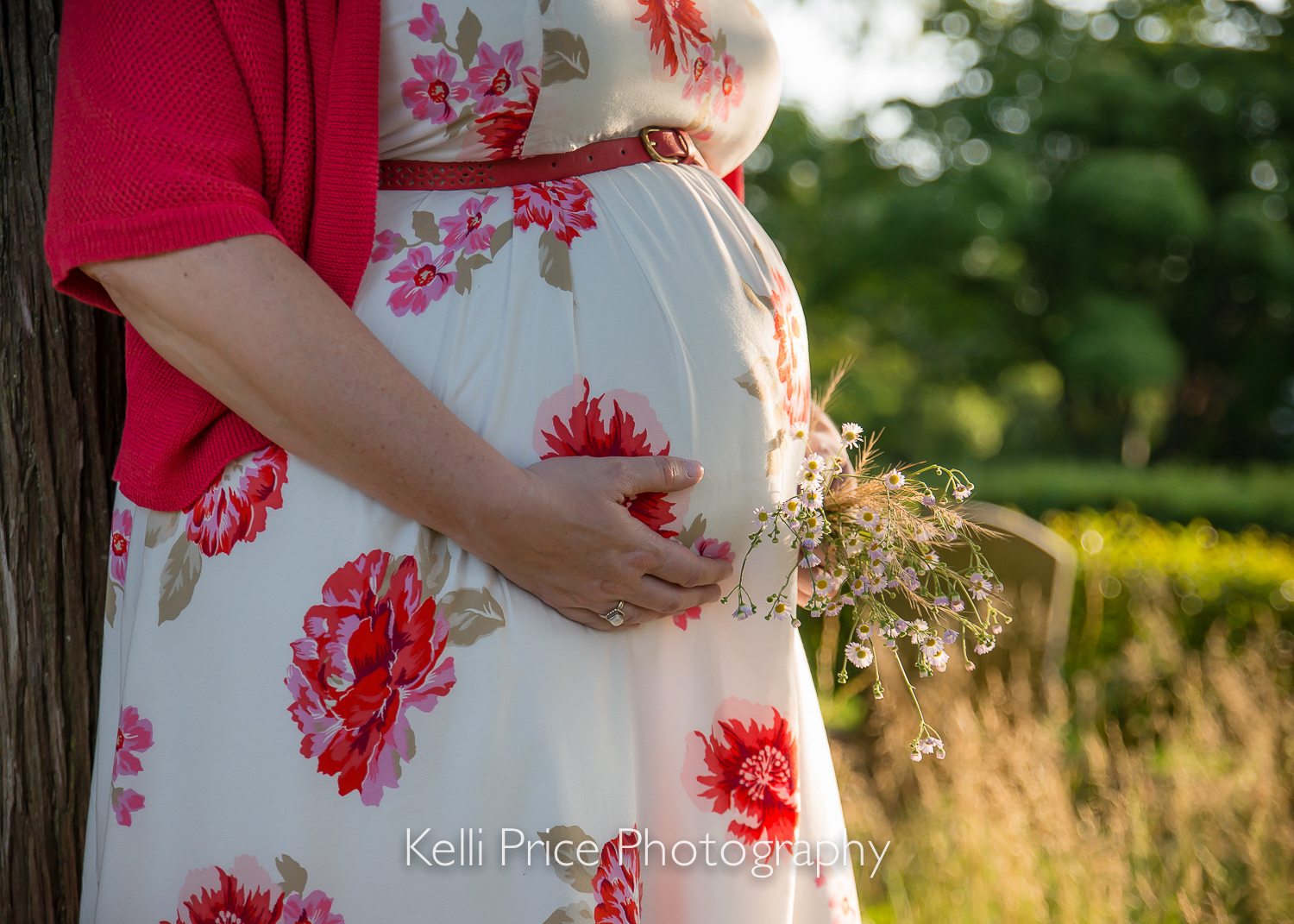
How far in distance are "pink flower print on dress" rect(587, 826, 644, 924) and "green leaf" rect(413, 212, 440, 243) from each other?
68 centimetres

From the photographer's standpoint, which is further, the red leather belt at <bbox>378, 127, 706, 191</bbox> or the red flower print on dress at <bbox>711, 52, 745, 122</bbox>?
the red flower print on dress at <bbox>711, 52, 745, 122</bbox>

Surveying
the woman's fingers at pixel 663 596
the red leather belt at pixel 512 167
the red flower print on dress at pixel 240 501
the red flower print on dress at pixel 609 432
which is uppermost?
the red leather belt at pixel 512 167

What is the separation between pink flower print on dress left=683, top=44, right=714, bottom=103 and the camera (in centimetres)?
114

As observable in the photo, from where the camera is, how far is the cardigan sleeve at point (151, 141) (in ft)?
2.78

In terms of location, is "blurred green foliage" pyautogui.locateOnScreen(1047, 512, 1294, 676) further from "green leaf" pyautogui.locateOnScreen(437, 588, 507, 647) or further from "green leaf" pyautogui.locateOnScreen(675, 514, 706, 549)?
"green leaf" pyautogui.locateOnScreen(437, 588, 507, 647)

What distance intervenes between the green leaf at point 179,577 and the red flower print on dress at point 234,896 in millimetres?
269

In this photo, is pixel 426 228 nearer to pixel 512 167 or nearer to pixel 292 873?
pixel 512 167

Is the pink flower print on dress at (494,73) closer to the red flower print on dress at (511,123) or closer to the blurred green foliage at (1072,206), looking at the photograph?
the red flower print on dress at (511,123)

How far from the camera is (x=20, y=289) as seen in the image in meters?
1.30

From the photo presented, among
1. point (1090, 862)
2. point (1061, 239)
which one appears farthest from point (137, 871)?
point (1061, 239)

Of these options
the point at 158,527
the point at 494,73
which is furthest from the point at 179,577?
the point at 494,73

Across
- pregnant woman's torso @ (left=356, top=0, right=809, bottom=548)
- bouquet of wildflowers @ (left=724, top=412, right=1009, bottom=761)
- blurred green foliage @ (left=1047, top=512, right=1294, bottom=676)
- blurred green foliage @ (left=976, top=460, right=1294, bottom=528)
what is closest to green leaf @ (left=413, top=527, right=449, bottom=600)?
pregnant woman's torso @ (left=356, top=0, right=809, bottom=548)

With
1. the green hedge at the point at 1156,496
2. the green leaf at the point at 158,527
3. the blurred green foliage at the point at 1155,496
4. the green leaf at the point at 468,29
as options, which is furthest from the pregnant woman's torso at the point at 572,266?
the blurred green foliage at the point at 1155,496

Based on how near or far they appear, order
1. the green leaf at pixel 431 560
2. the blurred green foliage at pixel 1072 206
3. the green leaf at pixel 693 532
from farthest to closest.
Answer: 1. the blurred green foliage at pixel 1072 206
2. the green leaf at pixel 693 532
3. the green leaf at pixel 431 560
